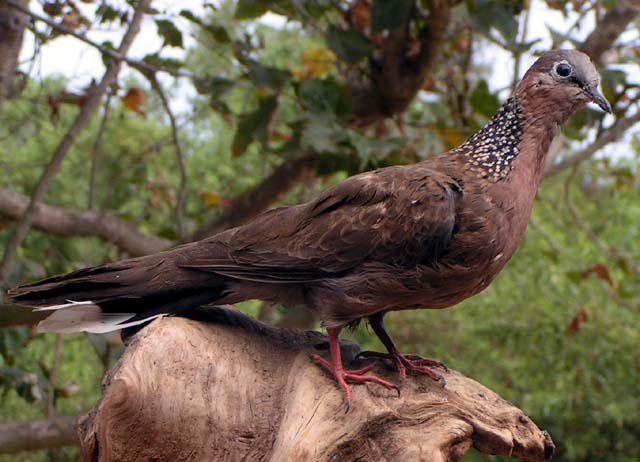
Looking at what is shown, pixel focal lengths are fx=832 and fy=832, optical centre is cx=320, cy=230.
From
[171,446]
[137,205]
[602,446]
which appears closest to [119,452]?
[171,446]

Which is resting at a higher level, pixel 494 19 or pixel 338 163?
pixel 494 19

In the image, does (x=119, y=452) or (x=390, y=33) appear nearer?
(x=119, y=452)

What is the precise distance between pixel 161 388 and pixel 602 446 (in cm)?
604

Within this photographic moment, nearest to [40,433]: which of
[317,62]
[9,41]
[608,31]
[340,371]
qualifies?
[9,41]

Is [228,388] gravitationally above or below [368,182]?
below

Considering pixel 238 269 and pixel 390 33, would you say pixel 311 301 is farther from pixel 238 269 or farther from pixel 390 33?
pixel 390 33

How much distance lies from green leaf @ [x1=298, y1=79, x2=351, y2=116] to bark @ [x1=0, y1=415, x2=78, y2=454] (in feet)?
6.27

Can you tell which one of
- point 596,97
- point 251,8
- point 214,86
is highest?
point 251,8

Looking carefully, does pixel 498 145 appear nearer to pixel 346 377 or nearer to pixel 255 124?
pixel 346 377

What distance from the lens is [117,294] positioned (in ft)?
8.41

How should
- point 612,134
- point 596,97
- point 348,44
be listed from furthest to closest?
point 612,134, point 348,44, point 596,97

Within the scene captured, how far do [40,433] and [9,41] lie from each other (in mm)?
1940

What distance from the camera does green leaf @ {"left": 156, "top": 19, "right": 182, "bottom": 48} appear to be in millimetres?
3996

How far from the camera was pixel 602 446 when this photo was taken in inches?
287
